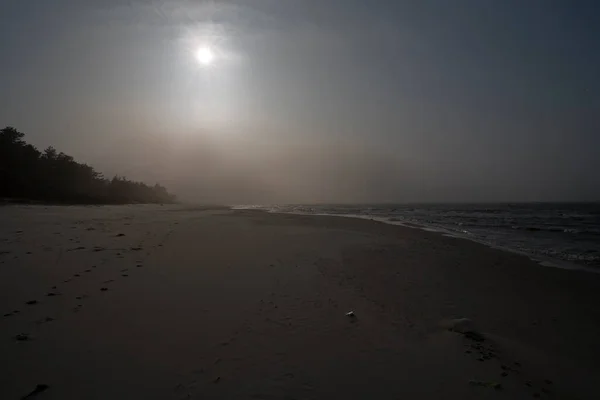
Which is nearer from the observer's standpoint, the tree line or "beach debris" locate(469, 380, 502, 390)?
"beach debris" locate(469, 380, 502, 390)

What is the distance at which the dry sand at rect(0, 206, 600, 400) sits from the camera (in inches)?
134

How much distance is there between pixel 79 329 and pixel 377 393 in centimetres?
417

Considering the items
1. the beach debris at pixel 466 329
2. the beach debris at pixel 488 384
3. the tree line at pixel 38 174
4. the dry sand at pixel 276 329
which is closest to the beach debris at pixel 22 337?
the dry sand at pixel 276 329

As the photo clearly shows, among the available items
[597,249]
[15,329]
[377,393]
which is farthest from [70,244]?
[597,249]

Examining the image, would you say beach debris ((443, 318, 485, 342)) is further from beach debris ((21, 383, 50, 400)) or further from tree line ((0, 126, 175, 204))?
tree line ((0, 126, 175, 204))

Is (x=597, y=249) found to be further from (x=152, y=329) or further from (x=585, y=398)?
(x=152, y=329)

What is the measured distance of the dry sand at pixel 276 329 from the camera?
340cm

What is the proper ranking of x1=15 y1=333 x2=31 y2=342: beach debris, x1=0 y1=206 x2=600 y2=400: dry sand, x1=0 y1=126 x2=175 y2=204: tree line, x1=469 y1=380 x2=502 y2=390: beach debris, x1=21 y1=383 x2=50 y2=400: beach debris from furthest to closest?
x1=0 y1=126 x2=175 y2=204: tree line → x1=15 y1=333 x2=31 y2=342: beach debris → x1=469 y1=380 x2=502 y2=390: beach debris → x1=0 y1=206 x2=600 y2=400: dry sand → x1=21 y1=383 x2=50 y2=400: beach debris

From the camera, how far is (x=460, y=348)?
14.8 feet

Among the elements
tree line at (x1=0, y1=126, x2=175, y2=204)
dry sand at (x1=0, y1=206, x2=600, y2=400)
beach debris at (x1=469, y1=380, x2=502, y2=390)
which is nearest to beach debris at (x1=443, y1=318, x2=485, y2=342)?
dry sand at (x1=0, y1=206, x2=600, y2=400)

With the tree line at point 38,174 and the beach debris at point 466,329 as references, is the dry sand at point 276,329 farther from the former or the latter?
the tree line at point 38,174

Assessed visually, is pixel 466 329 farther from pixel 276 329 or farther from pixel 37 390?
pixel 37 390

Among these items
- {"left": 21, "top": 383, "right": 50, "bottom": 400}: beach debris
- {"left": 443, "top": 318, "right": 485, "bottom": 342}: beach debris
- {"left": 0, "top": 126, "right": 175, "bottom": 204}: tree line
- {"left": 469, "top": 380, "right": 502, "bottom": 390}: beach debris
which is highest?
{"left": 0, "top": 126, "right": 175, "bottom": 204}: tree line

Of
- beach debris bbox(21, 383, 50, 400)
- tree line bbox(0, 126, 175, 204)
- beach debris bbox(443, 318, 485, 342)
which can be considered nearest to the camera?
beach debris bbox(21, 383, 50, 400)
